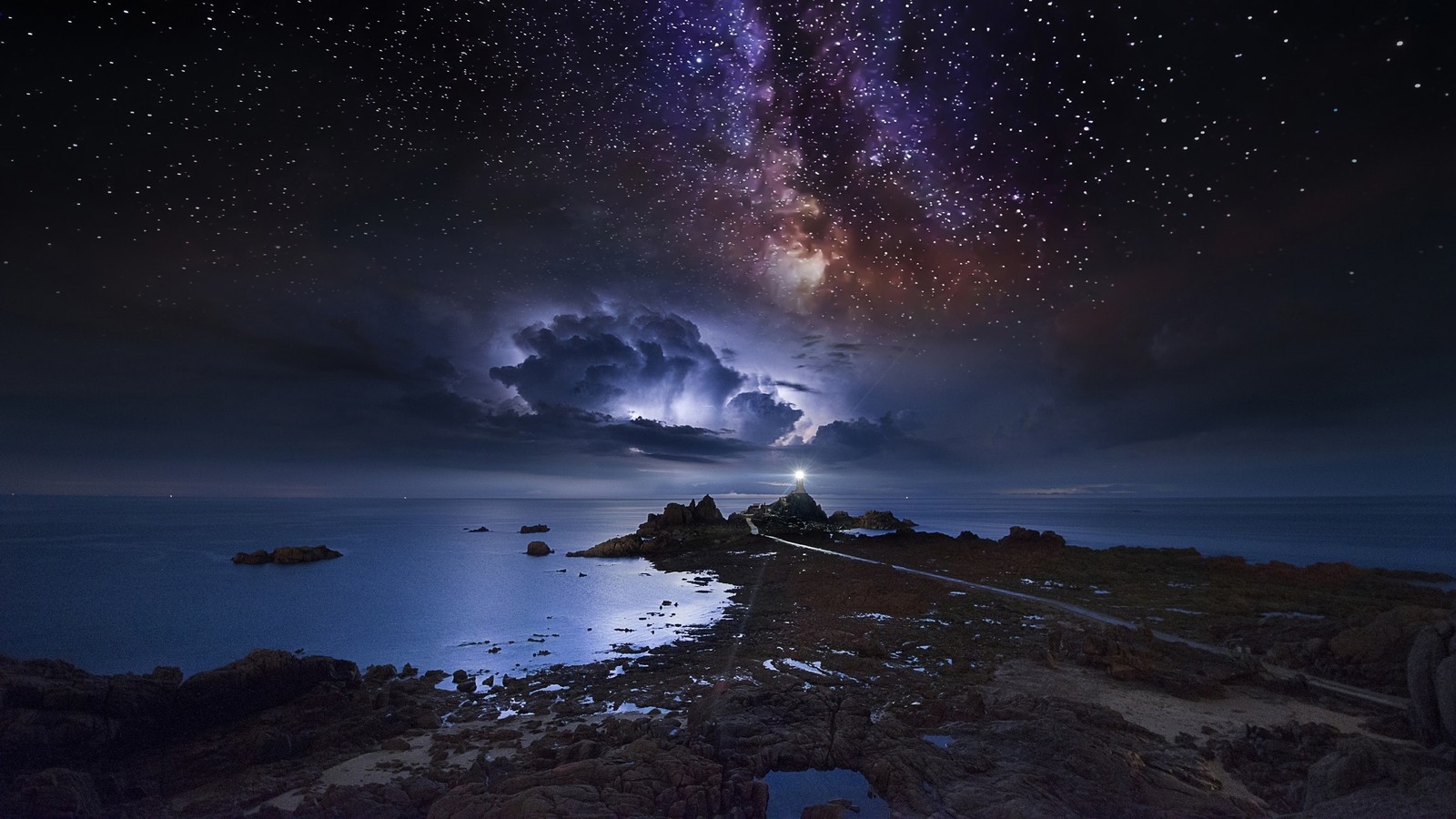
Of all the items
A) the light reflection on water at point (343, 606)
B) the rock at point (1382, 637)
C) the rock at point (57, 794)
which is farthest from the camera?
the light reflection on water at point (343, 606)

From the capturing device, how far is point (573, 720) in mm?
15617

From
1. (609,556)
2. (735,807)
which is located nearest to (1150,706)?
(735,807)

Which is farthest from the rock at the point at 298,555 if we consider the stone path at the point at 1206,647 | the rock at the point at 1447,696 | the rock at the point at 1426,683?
the rock at the point at 1447,696

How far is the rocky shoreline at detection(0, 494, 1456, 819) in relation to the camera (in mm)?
10086

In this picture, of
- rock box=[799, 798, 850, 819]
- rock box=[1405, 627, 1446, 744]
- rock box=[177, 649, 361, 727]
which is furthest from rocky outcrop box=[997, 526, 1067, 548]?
rock box=[177, 649, 361, 727]

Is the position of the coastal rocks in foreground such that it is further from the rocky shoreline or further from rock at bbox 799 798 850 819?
rock at bbox 799 798 850 819

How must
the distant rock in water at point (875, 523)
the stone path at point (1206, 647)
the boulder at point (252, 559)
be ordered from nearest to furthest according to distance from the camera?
1. the stone path at point (1206, 647)
2. the boulder at point (252, 559)
3. the distant rock in water at point (875, 523)

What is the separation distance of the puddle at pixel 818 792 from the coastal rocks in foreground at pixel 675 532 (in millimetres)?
56788

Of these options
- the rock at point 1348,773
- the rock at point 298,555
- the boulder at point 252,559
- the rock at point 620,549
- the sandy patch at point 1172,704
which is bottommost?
the boulder at point 252,559

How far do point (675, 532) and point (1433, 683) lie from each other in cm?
6689

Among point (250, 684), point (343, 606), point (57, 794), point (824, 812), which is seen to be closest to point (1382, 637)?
point (824, 812)

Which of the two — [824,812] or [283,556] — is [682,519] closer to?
[283,556]

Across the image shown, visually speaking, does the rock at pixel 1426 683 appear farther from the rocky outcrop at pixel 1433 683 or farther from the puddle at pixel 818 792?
the puddle at pixel 818 792

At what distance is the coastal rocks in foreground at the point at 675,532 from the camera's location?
222 ft
